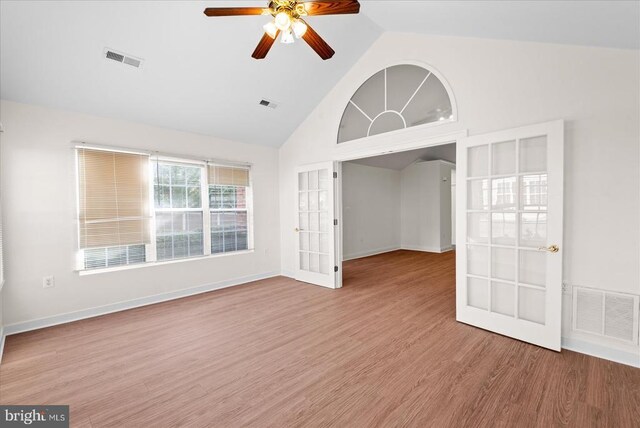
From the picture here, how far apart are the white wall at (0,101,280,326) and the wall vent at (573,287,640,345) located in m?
4.90

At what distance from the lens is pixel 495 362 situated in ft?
7.68

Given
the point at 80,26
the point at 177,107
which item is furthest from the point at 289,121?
the point at 80,26

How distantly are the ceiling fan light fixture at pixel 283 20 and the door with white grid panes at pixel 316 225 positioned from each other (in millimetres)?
2524

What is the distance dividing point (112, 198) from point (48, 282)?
46.0 inches

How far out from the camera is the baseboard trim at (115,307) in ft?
10.0

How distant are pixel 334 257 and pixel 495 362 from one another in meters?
2.59

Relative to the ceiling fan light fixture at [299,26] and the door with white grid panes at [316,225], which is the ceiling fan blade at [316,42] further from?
the door with white grid panes at [316,225]

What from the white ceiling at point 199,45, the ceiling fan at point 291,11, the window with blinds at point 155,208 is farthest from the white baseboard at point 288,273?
the ceiling fan at point 291,11

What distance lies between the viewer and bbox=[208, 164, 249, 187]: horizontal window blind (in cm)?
460

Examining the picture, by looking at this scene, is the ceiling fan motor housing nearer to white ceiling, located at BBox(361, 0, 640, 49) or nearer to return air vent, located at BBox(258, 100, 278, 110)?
white ceiling, located at BBox(361, 0, 640, 49)

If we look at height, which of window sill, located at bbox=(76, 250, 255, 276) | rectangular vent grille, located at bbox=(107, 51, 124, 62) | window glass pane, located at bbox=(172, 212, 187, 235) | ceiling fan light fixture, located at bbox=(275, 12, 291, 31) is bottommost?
window sill, located at bbox=(76, 250, 255, 276)

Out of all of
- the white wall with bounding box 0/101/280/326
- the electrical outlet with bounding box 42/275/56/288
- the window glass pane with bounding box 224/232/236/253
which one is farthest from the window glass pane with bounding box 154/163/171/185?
the electrical outlet with bounding box 42/275/56/288

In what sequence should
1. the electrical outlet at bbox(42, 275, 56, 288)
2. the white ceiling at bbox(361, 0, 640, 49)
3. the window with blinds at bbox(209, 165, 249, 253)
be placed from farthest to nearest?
the window with blinds at bbox(209, 165, 249, 253) → the electrical outlet at bbox(42, 275, 56, 288) → the white ceiling at bbox(361, 0, 640, 49)

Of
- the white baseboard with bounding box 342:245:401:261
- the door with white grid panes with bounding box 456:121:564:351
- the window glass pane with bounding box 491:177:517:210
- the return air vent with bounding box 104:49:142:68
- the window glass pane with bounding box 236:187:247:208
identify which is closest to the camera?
the door with white grid panes with bounding box 456:121:564:351
